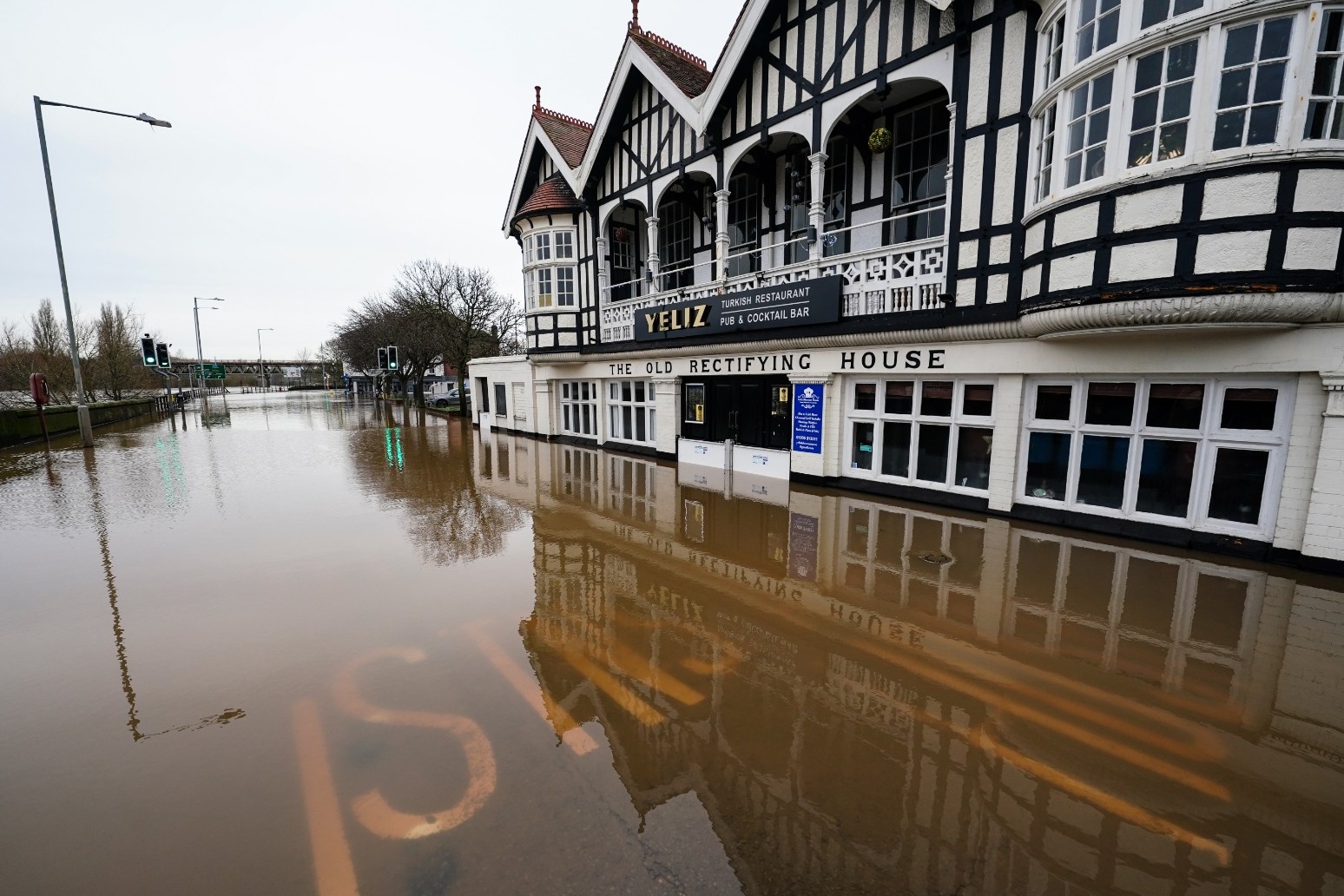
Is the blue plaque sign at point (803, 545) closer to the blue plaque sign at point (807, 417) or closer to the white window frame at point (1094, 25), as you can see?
the blue plaque sign at point (807, 417)

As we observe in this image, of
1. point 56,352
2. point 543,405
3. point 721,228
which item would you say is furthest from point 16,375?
point 721,228

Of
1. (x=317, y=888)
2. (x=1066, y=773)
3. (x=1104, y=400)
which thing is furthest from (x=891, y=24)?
(x=317, y=888)

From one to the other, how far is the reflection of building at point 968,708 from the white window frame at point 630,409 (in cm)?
891

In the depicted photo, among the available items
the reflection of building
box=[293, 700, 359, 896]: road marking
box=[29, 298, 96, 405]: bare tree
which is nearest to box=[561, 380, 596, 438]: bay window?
the reflection of building

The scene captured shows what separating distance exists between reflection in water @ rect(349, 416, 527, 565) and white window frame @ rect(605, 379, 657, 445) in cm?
454

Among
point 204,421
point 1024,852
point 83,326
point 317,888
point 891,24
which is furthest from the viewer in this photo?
point 83,326

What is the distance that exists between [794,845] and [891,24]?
38.8ft

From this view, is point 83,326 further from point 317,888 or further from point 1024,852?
point 1024,852

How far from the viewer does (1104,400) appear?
800 centimetres

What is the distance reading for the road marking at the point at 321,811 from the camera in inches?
105

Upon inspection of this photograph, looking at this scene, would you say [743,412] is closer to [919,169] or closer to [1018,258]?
[919,169]

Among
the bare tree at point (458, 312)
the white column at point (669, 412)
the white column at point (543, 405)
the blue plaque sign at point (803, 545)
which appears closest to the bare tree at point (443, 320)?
the bare tree at point (458, 312)

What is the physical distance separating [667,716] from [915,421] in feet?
26.0

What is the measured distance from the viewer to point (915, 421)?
1002 cm
